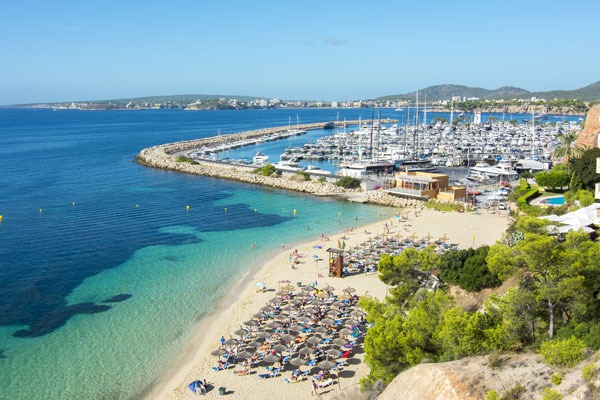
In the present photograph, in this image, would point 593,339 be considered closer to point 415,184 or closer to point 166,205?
point 415,184

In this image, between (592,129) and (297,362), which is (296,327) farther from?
(592,129)

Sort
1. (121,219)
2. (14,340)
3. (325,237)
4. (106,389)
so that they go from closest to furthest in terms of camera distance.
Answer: (106,389)
(14,340)
(325,237)
(121,219)

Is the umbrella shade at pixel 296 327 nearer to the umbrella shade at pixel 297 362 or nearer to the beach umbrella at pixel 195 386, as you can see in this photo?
the umbrella shade at pixel 297 362

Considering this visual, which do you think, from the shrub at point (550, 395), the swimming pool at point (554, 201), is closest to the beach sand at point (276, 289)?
the swimming pool at point (554, 201)

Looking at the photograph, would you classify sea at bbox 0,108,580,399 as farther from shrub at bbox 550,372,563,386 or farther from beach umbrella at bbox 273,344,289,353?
shrub at bbox 550,372,563,386

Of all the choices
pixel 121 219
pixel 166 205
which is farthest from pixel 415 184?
pixel 121 219

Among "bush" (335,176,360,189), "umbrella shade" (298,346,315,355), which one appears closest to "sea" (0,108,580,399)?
"bush" (335,176,360,189)
